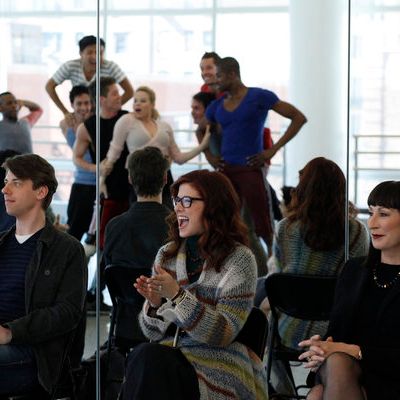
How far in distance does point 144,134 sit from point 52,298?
1.77 metres

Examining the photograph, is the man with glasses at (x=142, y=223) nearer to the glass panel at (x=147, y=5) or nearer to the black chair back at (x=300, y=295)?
the black chair back at (x=300, y=295)

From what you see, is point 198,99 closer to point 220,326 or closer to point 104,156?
point 104,156

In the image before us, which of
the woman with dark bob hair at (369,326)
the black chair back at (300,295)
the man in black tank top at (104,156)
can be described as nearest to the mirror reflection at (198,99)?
the man in black tank top at (104,156)

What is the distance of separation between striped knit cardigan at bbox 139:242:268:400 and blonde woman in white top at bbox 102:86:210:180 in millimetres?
1656

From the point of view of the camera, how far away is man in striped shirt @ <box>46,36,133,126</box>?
4477 mm

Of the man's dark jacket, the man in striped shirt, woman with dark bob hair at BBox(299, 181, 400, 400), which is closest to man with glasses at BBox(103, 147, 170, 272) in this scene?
the man's dark jacket

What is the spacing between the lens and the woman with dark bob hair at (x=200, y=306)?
2666 mm

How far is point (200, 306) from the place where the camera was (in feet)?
8.73

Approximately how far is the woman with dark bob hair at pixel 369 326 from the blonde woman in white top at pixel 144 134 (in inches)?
71.4

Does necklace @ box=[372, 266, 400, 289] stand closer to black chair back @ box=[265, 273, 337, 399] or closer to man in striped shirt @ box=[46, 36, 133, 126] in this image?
black chair back @ box=[265, 273, 337, 399]

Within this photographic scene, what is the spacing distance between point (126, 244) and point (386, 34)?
1.54 meters

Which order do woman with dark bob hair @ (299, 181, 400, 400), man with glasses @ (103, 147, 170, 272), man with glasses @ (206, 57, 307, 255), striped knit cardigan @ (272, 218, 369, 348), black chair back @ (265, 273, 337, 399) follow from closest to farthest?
woman with dark bob hair @ (299, 181, 400, 400)
black chair back @ (265, 273, 337, 399)
striped knit cardigan @ (272, 218, 369, 348)
man with glasses @ (103, 147, 170, 272)
man with glasses @ (206, 57, 307, 255)

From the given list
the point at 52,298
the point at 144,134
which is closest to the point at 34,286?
the point at 52,298

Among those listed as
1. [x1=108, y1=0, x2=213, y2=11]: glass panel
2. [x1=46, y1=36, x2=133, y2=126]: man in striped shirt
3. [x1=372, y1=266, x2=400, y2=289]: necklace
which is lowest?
[x1=372, y1=266, x2=400, y2=289]: necklace
